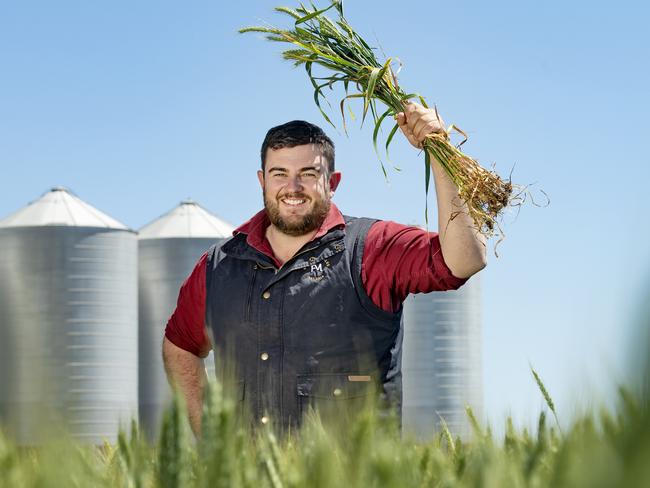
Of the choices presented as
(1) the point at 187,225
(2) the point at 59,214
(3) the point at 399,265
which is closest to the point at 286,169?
(3) the point at 399,265

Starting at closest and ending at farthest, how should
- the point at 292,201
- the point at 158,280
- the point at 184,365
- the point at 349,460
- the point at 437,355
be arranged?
1. the point at 349,460
2. the point at 292,201
3. the point at 184,365
4. the point at 158,280
5. the point at 437,355

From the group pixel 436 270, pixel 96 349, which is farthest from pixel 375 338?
pixel 96 349

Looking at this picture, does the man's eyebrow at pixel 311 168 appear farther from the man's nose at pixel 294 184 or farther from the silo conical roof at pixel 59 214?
the silo conical roof at pixel 59 214

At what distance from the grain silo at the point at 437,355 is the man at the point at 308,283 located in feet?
31.5

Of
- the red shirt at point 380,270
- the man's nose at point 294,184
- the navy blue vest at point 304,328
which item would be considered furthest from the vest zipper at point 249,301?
the man's nose at point 294,184

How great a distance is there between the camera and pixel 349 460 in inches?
29.6

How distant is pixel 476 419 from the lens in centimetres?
111

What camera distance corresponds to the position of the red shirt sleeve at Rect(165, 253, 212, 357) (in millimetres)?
3734

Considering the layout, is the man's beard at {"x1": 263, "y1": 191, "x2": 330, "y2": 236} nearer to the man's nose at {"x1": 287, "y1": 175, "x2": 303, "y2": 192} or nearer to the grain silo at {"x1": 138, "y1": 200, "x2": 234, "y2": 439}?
the man's nose at {"x1": 287, "y1": 175, "x2": 303, "y2": 192}

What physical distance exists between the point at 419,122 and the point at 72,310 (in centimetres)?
969

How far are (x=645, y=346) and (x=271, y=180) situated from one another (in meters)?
3.12

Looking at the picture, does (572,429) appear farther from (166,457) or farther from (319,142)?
(319,142)

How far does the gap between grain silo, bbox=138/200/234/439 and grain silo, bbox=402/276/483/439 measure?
9.48ft

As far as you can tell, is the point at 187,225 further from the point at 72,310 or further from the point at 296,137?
the point at 296,137
